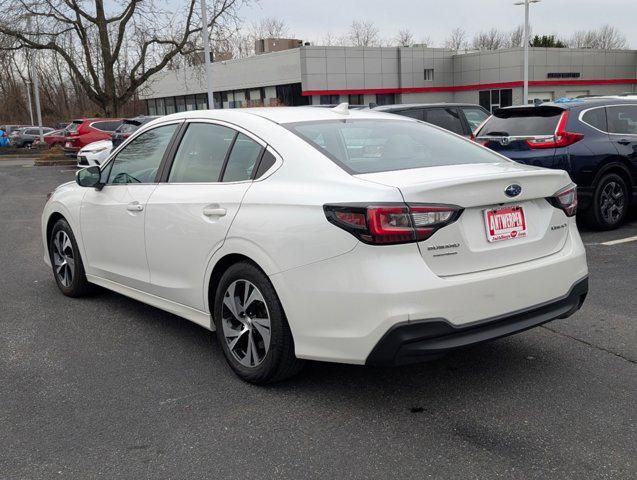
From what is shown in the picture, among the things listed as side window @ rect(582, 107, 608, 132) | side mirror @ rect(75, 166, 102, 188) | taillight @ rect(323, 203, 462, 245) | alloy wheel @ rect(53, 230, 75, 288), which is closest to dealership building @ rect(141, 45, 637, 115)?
side window @ rect(582, 107, 608, 132)

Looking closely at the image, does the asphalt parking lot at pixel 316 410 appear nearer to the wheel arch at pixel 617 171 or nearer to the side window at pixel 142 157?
the side window at pixel 142 157

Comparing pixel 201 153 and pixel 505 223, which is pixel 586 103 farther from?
pixel 201 153

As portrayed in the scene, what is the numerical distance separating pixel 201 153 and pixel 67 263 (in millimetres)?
2240

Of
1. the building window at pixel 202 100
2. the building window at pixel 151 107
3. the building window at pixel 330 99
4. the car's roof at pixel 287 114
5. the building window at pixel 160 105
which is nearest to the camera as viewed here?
the car's roof at pixel 287 114

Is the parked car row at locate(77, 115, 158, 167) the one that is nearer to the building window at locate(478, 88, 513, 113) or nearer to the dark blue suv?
the dark blue suv

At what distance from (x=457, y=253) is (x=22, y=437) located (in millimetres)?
2341

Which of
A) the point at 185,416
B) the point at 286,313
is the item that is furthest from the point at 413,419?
the point at 185,416

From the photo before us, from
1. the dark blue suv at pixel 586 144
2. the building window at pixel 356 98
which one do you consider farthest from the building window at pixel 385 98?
the dark blue suv at pixel 586 144

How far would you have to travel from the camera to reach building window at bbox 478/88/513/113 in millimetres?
47156

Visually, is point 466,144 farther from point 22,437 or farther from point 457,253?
point 22,437

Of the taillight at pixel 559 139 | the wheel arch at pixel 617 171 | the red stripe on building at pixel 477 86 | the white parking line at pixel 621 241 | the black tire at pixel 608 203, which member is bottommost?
the white parking line at pixel 621 241

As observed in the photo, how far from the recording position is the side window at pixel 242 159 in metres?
3.95

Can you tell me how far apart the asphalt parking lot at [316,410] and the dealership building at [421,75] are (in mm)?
43093

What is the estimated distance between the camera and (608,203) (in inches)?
331
